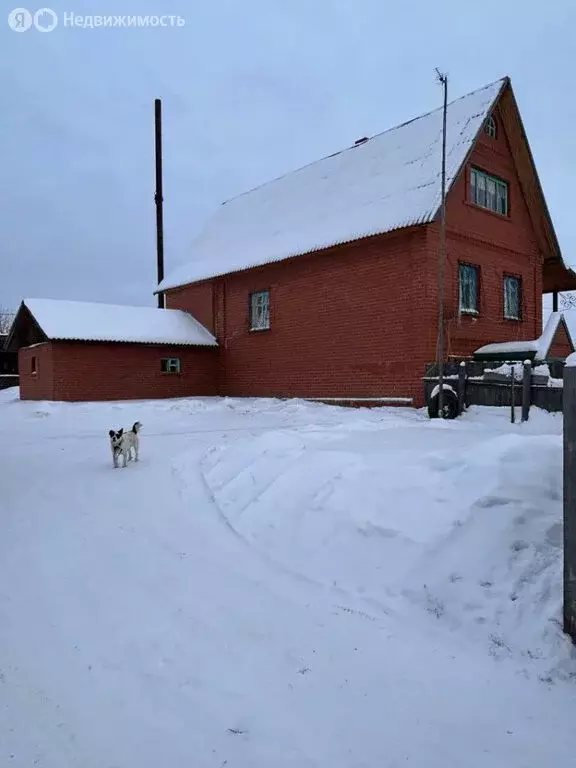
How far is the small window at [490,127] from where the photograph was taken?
55.0 feet

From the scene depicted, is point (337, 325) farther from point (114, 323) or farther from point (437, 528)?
point (437, 528)

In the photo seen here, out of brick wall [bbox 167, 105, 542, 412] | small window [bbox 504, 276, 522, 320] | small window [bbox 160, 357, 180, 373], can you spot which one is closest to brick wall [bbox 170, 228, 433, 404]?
brick wall [bbox 167, 105, 542, 412]

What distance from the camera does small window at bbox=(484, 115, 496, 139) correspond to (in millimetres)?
16766

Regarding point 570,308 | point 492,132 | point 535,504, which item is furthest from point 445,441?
point 570,308

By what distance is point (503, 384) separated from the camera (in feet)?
37.6

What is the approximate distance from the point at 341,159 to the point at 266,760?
20738 millimetres

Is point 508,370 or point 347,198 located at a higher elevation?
point 347,198

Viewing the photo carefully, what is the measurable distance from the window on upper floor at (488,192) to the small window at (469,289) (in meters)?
1.82

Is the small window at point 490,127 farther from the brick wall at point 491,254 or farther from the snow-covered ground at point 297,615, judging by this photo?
the snow-covered ground at point 297,615

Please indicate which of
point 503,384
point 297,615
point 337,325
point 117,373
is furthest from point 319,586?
point 117,373

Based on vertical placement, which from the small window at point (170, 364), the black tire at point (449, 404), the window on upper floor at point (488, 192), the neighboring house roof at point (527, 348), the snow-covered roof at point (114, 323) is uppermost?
the window on upper floor at point (488, 192)

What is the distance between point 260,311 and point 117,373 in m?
5.07

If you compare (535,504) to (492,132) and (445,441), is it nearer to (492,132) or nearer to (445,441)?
(445,441)

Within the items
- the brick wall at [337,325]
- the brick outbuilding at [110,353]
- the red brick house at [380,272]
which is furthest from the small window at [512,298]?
the brick outbuilding at [110,353]
